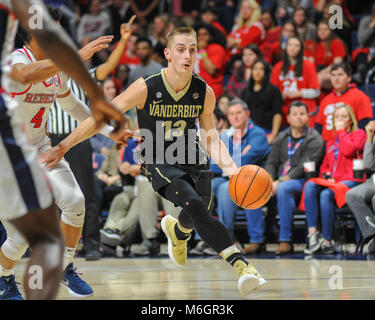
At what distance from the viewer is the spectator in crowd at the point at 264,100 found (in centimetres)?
927

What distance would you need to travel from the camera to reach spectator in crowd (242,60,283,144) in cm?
927

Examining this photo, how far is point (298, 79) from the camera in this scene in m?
9.54

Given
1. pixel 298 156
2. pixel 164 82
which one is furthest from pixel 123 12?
pixel 164 82

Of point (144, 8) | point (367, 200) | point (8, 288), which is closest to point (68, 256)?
point (8, 288)

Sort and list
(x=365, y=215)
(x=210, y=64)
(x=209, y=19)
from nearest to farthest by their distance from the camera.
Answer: (x=365, y=215)
(x=210, y=64)
(x=209, y=19)

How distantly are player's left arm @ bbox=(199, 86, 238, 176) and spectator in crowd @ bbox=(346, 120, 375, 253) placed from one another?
2.72 metres

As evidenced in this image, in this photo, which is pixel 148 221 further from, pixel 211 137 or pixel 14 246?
pixel 14 246

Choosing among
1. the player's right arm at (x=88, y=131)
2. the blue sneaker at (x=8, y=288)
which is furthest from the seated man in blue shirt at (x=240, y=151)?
the blue sneaker at (x=8, y=288)

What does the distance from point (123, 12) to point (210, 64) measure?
371 cm

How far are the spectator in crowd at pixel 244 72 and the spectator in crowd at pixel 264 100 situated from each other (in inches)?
23.1

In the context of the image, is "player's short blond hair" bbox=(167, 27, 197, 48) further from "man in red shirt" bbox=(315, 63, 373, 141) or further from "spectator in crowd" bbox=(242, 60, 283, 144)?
"spectator in crowd" bbox=(242, 60, 283, 144)

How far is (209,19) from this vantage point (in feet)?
38.8

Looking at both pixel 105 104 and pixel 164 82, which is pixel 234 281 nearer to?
pixel 164 82

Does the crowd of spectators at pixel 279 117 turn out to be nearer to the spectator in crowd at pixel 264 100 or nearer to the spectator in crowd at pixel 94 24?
the spectator in crowd at pixel 264 100
